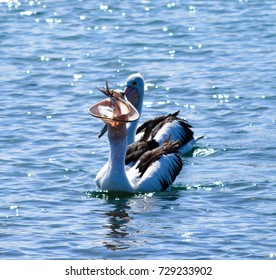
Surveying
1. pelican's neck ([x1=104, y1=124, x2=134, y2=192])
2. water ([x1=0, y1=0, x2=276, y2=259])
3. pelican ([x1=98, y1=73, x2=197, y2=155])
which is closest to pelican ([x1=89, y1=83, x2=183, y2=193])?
pelican's neck ([x1=104, y1=124, x2=134, y2=192])

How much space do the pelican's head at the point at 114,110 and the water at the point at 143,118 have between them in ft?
2.79

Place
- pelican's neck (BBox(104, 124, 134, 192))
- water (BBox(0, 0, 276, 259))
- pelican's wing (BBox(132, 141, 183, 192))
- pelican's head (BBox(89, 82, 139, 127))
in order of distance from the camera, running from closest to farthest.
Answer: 1. water (BBox(0, 0, 276, 259))
2. pelican's head (BBox(89, 82, 139, 127))
3. pelican's neck (BBox(104, 124, 134, 192))
4. pelican's wing (BBox(132, 141, 183, 192))

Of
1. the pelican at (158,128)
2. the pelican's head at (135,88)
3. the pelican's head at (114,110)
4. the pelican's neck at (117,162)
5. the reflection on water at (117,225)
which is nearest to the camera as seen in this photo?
the reflection on water at (117,225)

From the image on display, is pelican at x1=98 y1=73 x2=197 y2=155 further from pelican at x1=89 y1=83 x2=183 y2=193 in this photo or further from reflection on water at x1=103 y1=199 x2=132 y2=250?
reflection on water at x1=103 y1=199 x2=132 y2=250

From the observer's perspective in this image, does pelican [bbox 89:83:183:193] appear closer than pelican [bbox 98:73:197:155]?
Yes

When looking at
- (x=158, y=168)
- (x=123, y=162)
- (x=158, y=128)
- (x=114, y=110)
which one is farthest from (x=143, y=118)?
(x=114, y=110)

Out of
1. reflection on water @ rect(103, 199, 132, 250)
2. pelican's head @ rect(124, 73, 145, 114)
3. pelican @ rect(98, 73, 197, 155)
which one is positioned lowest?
reflection on water @ rect(103, 199, 132, 250)

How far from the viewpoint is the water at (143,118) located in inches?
428

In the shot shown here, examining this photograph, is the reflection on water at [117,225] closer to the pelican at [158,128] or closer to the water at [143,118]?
the water at [143,118]

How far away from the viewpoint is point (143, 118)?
15.7 metres

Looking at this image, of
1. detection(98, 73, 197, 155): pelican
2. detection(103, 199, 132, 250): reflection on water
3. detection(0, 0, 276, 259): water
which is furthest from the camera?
detection(98, 73, 197, 155): pelican

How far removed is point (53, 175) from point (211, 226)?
260cm

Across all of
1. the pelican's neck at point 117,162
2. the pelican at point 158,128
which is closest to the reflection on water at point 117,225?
the pelican's neck at point 117,162

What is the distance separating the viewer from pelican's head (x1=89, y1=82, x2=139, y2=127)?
12.1 metres
